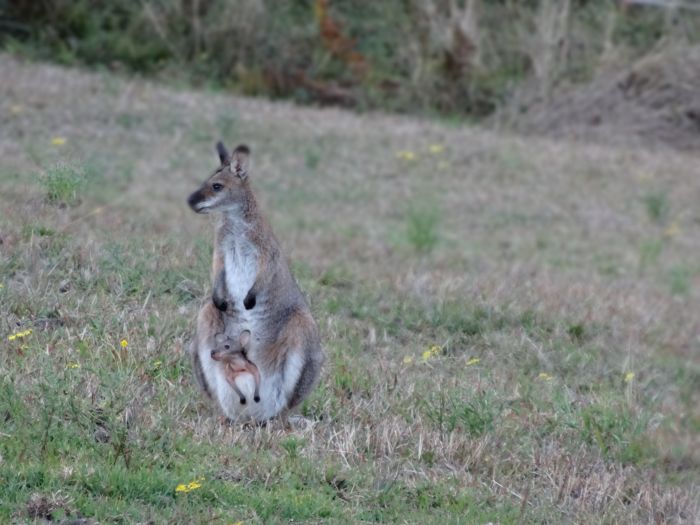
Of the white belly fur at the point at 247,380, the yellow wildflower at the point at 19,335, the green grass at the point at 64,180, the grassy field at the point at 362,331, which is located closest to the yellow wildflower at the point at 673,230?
the grassy field at the point at 362,331

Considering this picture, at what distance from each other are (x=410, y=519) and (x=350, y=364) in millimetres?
2296

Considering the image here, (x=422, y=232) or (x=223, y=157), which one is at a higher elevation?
(x=223, y=157)

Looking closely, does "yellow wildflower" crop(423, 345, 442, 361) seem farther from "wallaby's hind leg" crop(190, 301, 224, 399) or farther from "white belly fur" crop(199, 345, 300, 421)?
"wallaby's hind leg" crop(190, 301, 224, 399)

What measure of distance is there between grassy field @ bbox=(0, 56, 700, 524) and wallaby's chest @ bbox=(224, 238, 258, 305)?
630 millimetres

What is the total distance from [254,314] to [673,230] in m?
9.72

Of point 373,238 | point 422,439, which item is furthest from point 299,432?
point 373,238

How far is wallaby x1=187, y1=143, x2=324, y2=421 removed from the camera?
6.91m

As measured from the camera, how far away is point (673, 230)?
1569cm

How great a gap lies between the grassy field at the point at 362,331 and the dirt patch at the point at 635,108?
105 inches

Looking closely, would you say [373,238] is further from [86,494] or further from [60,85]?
[86,494]

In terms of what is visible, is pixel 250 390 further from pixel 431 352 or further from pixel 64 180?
pixel 64 180

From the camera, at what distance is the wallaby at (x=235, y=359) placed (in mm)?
6793

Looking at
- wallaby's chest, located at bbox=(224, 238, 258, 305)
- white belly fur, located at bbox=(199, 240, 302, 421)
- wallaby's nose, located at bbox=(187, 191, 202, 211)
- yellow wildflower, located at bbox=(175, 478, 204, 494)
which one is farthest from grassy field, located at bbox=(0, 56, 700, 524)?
wallaby's nose, located at bbox=(187, 191, 202, 211)

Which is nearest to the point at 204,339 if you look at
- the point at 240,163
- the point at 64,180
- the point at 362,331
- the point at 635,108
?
the point at 240,163
